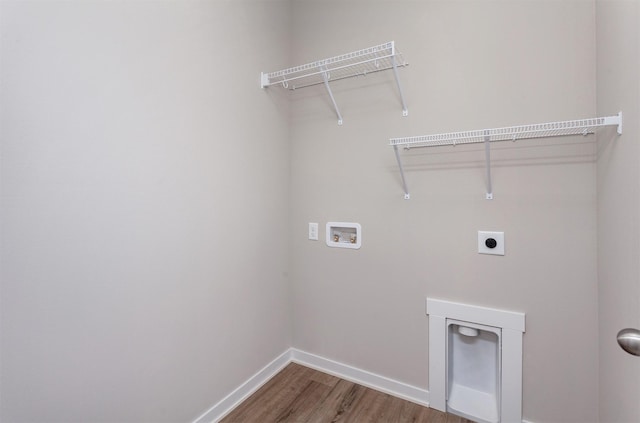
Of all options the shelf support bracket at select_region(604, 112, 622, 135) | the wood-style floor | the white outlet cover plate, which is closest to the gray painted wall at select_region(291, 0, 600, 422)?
the white outlet cover plate

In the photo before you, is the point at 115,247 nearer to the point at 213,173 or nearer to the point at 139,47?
the point at 213,173

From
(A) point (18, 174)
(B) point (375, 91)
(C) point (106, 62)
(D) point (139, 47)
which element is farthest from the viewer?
(B) point (375, 91)

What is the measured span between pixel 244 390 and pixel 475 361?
134cm

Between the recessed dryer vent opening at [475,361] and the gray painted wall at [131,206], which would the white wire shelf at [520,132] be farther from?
the gray painted wall at [131,206]

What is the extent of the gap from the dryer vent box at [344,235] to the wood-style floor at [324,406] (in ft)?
2.88

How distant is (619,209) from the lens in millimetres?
1003

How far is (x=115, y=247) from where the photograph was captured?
3.72 feet

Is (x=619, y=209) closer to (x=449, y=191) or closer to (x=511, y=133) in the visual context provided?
(x=511, y=133)

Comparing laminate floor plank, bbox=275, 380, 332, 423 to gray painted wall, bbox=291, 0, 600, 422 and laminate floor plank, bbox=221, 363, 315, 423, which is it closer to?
laminate floor plank, bbox=221, 363, 315, 423

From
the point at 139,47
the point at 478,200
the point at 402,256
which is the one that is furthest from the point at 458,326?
the point at 139,47

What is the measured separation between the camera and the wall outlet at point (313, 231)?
2016mm

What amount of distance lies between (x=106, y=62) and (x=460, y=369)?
A: 225 cm

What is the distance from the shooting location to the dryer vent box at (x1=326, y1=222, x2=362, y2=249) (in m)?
1.87

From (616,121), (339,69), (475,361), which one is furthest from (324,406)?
(339,69)
